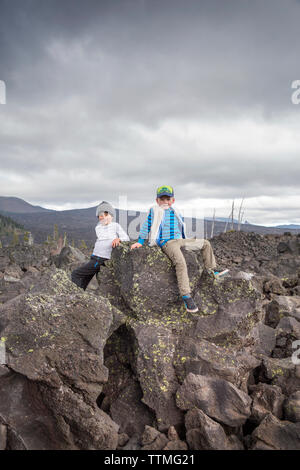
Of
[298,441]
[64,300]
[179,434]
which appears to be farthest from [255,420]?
[64,300]

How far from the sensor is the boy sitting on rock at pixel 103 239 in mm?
7277

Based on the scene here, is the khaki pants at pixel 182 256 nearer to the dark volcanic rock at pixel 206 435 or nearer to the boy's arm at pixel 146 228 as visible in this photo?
the boy's arm at pixel 146 228

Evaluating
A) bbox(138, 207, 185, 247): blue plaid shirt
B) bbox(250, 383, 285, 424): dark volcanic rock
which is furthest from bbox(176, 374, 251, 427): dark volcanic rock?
bbox(138, 207, 185, 247): blue plaid shirt

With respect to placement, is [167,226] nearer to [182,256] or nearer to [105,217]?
[182,256]

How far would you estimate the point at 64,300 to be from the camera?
17.7ft

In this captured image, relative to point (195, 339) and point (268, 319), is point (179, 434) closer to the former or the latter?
point (195, 339)

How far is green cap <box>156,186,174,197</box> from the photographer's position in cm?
651

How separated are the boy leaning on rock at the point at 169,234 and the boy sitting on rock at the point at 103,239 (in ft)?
2.84

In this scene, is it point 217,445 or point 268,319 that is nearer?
point 217,445

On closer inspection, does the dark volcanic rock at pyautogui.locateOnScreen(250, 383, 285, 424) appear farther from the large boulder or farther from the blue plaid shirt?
the blue plaid shirt

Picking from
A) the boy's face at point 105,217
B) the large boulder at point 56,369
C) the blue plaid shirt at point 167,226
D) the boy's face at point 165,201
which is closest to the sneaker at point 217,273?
the blue plaid shirt at point 167,226

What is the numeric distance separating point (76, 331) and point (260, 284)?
1337cm
